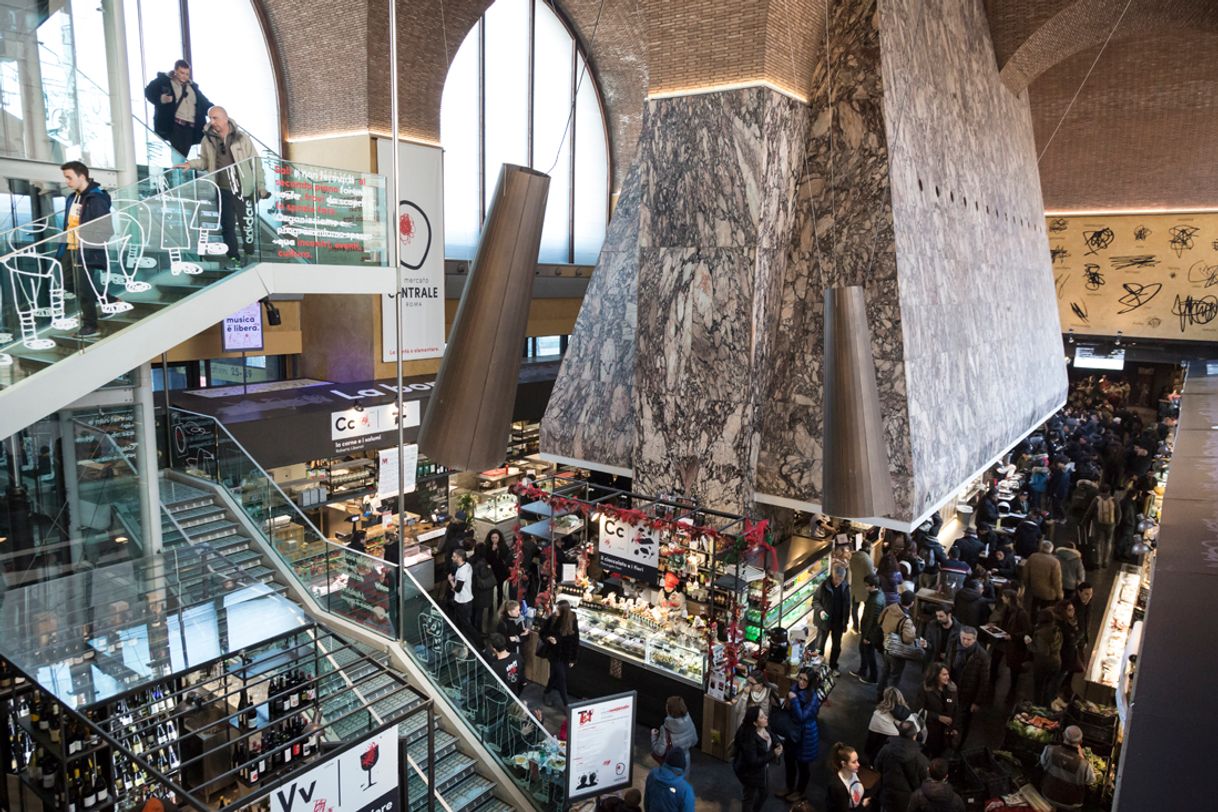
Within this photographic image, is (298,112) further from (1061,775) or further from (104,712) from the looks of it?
(1061,775)

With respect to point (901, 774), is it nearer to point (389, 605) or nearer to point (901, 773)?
point (901, 773)

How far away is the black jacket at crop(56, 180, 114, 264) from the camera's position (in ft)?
22.7

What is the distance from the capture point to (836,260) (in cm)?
912

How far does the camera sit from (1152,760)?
A: 218 centimetres

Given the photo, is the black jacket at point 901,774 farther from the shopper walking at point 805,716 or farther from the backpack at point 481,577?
the backpack at point 481,577

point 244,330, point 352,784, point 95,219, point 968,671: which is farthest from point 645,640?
point 244,330

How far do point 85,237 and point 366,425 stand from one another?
593 cm

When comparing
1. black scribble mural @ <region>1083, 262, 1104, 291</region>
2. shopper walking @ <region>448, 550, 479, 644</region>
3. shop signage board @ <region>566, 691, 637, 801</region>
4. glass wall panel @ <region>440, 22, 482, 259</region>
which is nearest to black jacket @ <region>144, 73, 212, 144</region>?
shopper walking @ <region>448, 550, 479, 644</region>

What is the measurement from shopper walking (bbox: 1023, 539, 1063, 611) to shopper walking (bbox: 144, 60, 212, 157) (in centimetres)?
1064

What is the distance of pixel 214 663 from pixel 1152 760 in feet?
22.0

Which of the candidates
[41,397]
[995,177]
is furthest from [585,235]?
[41,397]

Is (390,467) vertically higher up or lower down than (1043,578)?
higher up

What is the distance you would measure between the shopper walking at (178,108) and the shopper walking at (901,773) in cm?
883

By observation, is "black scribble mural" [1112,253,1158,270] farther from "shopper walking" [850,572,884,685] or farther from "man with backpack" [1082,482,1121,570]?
"shopper walking" [850,572,884,685]
